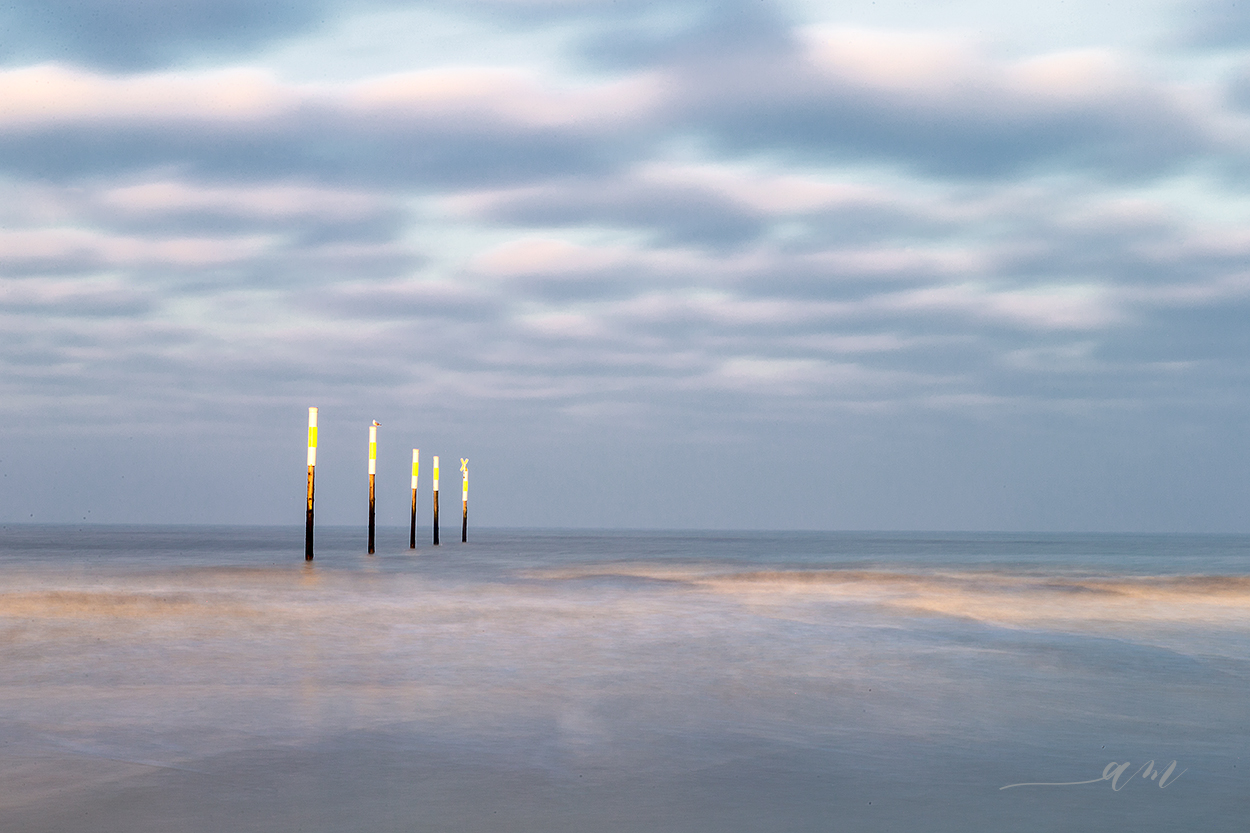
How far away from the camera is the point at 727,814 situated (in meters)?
A: 6.73

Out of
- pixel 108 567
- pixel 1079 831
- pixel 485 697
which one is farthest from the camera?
pixel 108 567

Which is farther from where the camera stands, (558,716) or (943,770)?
(558,716)

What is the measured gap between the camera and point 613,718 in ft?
33.4

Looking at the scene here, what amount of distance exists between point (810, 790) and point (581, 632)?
10.8 m

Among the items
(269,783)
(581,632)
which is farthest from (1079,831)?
(581,632)

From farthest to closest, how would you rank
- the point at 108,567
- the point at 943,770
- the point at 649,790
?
the point at 108,567 → the point at 943,770 → the point at 649,790

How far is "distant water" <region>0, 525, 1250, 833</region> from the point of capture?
22.5ft

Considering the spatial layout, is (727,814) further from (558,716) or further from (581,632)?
(581,632)
